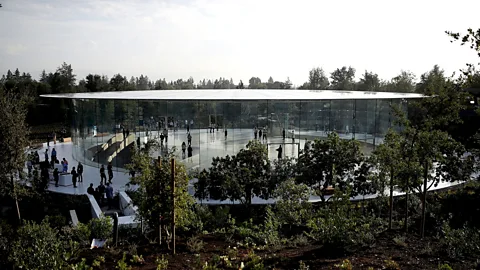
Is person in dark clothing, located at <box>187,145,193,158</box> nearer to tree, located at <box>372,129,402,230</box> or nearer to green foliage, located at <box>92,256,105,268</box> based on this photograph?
tree, located at <box>372,129,402,230</box>

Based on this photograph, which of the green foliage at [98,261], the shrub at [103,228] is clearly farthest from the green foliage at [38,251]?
the shrub at [103,228]

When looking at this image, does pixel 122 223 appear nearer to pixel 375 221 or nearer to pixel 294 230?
pixel 294 230

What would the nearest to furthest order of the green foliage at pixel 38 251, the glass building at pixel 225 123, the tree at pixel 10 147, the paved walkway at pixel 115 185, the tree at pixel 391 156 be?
the green foliage at pixel 38 251
the tree at pixel 391 156
the tree at pixel 10 147
the paved walkway at pixel 115 185
the glass building at pixel 225 123

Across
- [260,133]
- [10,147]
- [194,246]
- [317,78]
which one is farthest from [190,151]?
[317,78]

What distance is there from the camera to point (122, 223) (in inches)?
558

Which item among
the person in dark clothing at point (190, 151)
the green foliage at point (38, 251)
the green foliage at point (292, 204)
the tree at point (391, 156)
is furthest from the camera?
the person in dark clothing at point (190, 151)

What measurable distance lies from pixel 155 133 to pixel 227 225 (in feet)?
34.5

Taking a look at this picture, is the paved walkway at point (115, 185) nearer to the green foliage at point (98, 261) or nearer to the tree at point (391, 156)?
the tree at point (391, 156)

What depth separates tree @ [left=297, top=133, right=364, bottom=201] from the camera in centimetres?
1591

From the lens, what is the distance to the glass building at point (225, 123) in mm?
21719

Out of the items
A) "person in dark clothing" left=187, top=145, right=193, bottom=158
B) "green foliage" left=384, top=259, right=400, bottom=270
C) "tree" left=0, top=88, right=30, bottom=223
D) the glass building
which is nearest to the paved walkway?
the glass building

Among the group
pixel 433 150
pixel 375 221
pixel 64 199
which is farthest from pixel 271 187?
pixel 64 199

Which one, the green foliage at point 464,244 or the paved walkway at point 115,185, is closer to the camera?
the green foliage at point 464,244

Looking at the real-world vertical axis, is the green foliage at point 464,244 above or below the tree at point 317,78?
below
